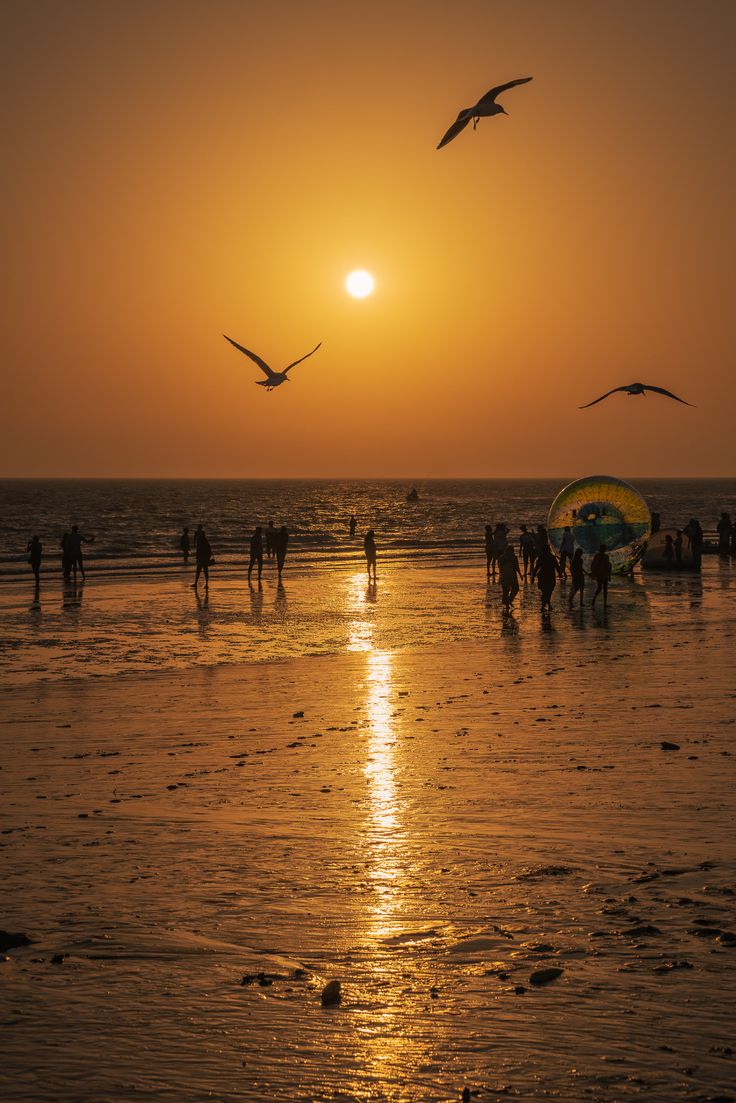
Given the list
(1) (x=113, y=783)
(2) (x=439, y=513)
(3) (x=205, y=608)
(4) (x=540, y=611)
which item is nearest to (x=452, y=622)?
(4) (x=540, y=611)

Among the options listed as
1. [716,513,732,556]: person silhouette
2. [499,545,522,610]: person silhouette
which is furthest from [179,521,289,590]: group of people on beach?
[716,513,732,556]: person silhouette

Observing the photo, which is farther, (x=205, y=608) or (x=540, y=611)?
(x=205, y=608)

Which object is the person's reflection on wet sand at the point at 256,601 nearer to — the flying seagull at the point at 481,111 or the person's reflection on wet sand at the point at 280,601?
the person's reflection on wet sand at the point at 280,601

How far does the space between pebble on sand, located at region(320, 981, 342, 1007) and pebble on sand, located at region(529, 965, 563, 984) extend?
103 centimetres

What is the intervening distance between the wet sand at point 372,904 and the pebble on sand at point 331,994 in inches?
1.8

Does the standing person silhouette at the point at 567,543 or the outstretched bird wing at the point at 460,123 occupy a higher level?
the outstretched bird wing at the point at 460,123

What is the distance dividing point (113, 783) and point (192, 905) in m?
3.74

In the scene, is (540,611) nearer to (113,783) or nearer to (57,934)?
(113,783)

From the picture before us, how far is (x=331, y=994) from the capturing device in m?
6.58

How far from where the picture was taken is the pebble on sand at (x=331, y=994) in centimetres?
654

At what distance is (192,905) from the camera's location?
8094 millimetres

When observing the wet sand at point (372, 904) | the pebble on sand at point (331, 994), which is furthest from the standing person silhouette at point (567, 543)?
the pebble on sand at point (331, 994)

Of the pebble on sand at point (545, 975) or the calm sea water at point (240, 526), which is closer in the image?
the pebble on sand at point (545, 975)

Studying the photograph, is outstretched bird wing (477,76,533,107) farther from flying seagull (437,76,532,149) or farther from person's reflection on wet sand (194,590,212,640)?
person's reflection on wet sand (194,590,212,640)
